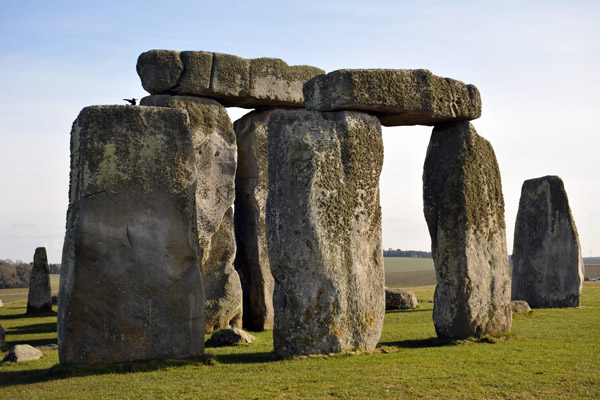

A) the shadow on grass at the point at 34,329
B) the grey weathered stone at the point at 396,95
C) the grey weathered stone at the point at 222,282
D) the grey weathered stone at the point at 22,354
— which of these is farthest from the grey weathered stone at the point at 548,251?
the grey weathered stone at the point at 22,354

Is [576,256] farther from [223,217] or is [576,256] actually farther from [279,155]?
[279,155]

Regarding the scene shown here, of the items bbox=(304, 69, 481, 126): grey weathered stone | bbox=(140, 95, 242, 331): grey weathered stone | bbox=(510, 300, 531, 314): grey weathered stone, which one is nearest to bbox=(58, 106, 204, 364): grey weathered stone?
bbox=(304, 69, 481, 126): grey weathered stone

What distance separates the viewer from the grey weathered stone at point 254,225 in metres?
16.3

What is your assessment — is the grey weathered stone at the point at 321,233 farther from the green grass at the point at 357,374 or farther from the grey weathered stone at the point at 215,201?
the grey weathered stone at the point at 215,201

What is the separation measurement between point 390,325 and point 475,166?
413cm

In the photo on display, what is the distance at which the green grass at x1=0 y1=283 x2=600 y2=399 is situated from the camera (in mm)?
8188

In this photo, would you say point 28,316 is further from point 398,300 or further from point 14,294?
point 14,294

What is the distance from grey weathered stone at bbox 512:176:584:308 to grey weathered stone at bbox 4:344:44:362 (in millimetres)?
12732

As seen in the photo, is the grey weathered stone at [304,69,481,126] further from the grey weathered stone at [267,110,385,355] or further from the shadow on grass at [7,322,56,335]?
the shadow on grass at [7,322,56,335]

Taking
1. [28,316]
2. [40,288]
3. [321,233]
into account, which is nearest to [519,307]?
[321,233]

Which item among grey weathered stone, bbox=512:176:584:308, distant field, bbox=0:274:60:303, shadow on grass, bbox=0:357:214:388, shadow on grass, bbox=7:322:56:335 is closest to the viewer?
shadow on grass, bbox=0:357:214:388


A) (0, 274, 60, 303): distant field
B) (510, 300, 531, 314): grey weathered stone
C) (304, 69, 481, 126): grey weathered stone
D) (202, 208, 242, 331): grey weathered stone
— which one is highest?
(304, 69, 481, 126): grey weathered stone

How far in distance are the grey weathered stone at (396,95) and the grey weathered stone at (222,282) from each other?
5.02m

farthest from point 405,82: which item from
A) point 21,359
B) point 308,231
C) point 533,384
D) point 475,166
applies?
point 21,359
